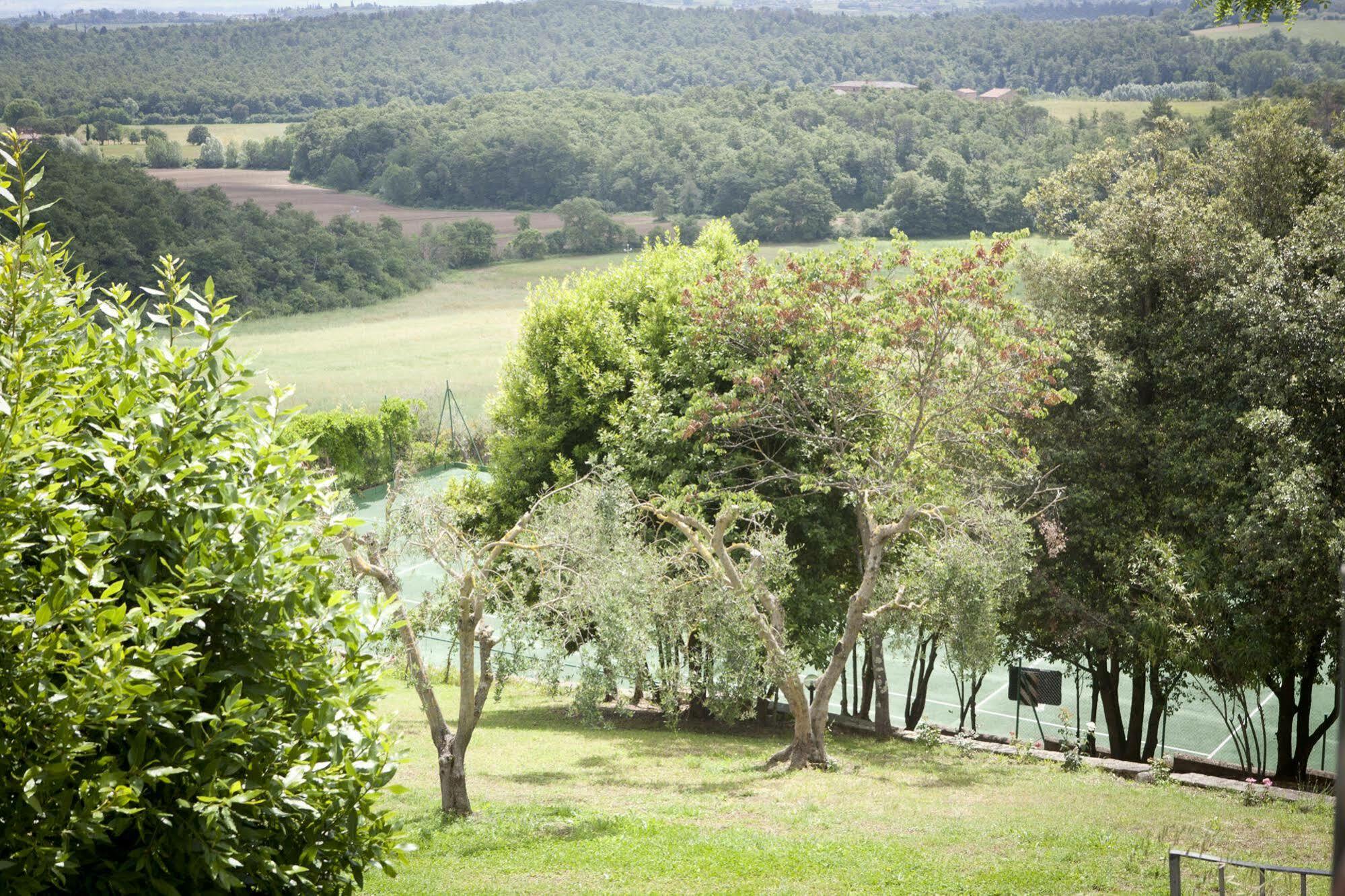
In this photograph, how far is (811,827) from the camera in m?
11.4

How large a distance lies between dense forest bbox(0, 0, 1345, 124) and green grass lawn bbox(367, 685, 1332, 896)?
3429 cm

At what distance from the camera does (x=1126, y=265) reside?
1803 cm

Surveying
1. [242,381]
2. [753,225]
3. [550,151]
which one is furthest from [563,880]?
[550,151]

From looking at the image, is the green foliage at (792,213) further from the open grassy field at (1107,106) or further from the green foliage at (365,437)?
the green foliage at (365,437)

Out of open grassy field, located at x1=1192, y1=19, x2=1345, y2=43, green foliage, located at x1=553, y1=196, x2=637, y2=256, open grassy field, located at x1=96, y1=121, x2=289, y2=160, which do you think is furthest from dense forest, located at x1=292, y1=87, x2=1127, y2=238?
open grassy field, located at x1=1192, y1=19, x2=1345, y2=43

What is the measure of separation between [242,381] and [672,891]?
19.6ft

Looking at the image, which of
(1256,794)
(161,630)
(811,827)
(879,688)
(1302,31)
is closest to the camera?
(161,630)

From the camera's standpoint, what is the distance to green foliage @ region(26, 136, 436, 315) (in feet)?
129

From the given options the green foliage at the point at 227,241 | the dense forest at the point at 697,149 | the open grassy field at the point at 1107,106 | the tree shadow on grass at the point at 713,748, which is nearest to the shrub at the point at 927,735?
the tree shadow on grass at the point at 713,748

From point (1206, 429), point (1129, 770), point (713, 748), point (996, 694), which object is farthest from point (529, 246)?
point (1129, 770)

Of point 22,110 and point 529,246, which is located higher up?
point 22,110

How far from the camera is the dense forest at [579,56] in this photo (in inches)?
2080

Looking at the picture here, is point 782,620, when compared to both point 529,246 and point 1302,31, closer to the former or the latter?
point 1302,31

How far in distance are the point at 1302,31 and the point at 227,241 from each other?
42713mm
